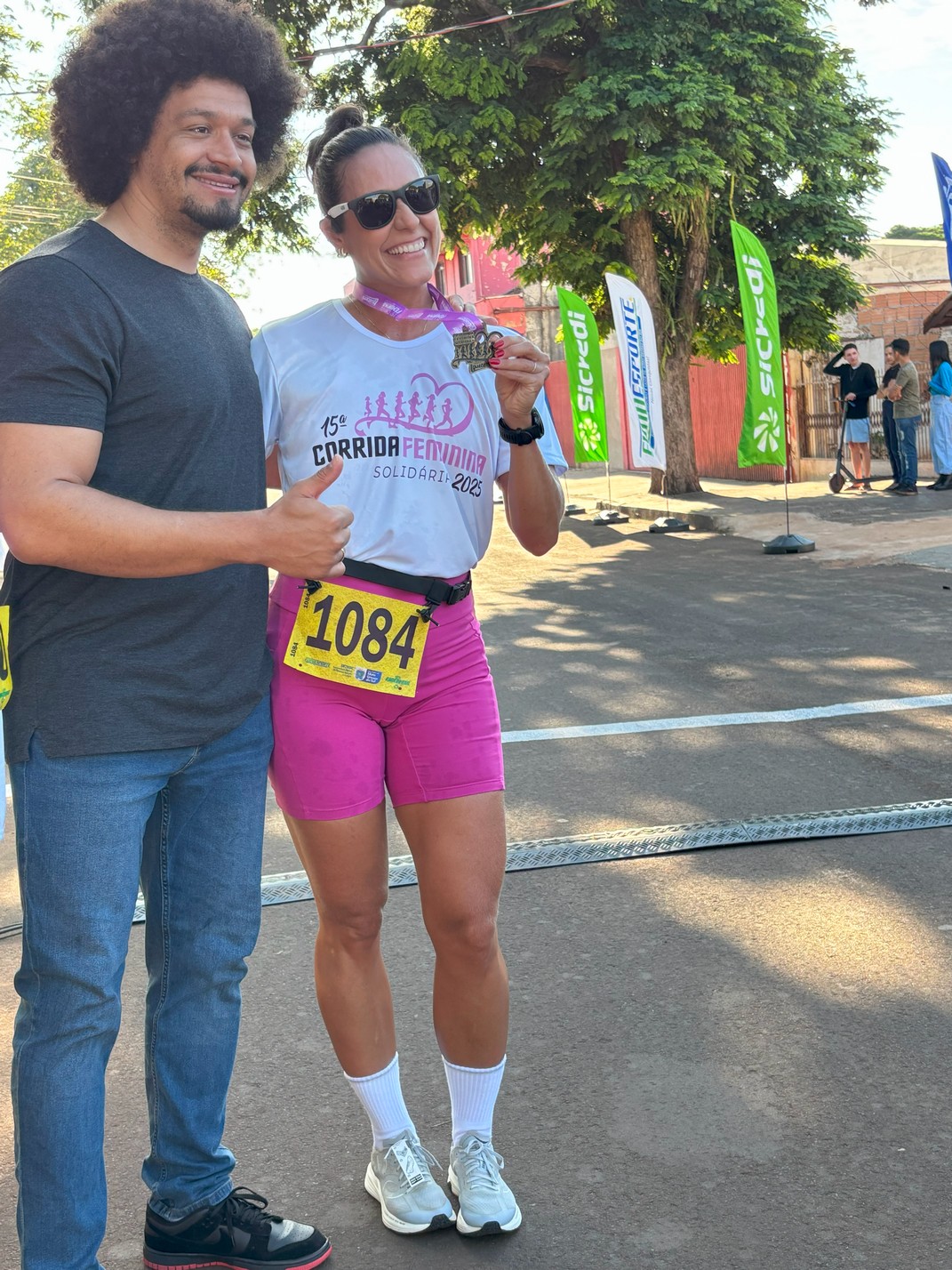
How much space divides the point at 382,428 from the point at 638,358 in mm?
14643

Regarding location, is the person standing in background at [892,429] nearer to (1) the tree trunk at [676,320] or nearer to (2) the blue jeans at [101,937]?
(1) the tree trunk at [676,320]

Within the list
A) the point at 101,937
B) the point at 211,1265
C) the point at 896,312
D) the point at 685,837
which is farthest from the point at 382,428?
the point at 896,312

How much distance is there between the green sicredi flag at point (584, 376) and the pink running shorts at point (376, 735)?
52.0 ft

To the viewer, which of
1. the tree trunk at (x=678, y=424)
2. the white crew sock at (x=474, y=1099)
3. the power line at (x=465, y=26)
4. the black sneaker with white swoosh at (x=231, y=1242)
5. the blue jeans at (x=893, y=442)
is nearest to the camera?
the black sneaker with white swoosh at (x=231, y=1242)

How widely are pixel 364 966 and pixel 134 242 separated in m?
1.41

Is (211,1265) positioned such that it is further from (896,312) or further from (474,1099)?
(896,312)

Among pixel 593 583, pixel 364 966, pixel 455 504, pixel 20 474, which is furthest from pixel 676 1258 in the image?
pixel 593 583

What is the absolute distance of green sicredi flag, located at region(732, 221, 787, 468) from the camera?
13.9 m

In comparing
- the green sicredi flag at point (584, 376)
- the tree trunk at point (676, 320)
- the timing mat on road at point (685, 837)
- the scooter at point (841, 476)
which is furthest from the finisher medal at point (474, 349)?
the tree trunk at point (676, 320)

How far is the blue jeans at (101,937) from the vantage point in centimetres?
219

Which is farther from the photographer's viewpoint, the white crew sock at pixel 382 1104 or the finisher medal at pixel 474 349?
the white crew sock at pixel 382 1104

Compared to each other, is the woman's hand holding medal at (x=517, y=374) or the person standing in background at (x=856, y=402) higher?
the woman's hand holding medal at (x=517, y=374)

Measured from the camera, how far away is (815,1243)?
8.20 feet

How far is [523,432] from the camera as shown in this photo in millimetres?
2762
